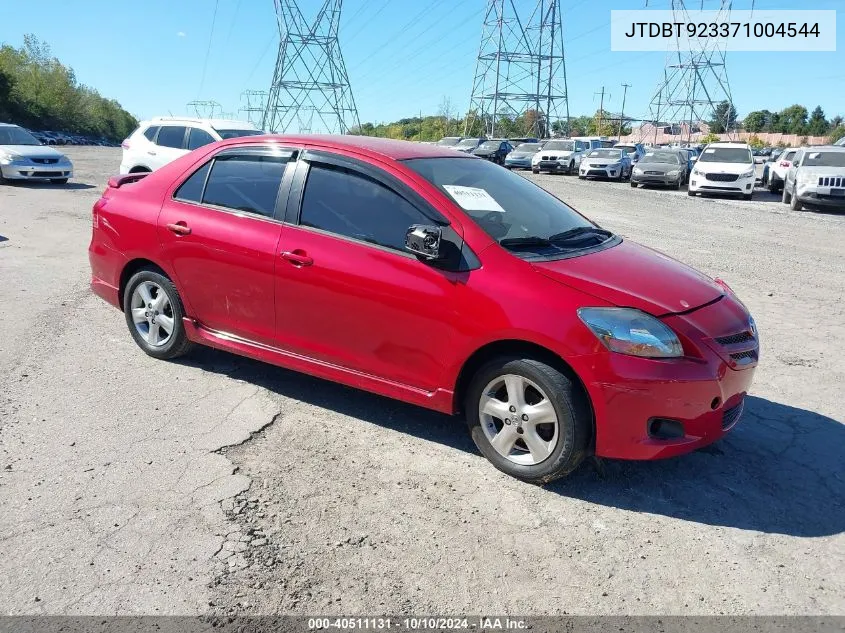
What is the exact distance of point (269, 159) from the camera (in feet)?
15.0

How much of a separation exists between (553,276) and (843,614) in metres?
1.88

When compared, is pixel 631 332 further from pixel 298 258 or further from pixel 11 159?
pixel 11 159

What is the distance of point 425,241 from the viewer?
3.63 meters

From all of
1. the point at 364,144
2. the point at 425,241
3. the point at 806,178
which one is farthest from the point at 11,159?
the point at 806,178

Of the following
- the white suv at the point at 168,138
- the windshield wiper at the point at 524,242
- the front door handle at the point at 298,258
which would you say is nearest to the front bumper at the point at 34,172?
the white suv at the point at 168,138

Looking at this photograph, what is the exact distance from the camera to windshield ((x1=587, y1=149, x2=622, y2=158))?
95.4 ft

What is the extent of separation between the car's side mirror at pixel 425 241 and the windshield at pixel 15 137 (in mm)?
18488

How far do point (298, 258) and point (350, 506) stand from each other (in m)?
1.54

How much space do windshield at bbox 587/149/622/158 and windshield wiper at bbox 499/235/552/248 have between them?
2667 centimetres

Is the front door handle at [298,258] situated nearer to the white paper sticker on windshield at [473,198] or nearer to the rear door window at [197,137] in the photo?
the white paper sticker on windshield at [473,198]

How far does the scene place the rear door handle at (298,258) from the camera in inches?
161

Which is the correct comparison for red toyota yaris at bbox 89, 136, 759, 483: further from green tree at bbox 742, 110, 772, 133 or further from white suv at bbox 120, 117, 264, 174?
green tree at bbox 742, 110, 772, 133

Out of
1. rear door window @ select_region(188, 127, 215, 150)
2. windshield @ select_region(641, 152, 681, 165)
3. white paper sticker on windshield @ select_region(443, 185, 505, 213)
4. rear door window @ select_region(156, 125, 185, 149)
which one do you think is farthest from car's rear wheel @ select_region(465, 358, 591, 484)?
windshield @ select_region(641, 152, 681, 165)

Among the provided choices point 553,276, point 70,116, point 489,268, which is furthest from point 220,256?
point 70,116
